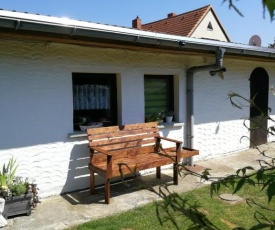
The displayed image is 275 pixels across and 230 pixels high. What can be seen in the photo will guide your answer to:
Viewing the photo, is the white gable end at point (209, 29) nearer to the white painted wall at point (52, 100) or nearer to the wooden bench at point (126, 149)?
the white painted wall at point (52, 100)

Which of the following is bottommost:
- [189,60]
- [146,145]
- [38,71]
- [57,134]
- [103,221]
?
[103,221]

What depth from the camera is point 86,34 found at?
4.16 metres

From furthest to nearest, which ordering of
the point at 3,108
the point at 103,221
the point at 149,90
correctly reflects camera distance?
the point at 149,90 < the point at 3,108 < the point at 103,221

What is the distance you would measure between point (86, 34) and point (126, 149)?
88.4 inches

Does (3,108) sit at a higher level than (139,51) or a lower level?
lower

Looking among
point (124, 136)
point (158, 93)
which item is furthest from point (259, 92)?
point (124, 136)

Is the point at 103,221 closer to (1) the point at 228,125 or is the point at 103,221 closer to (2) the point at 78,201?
(2) the point at 78,201

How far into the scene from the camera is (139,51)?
5.76m

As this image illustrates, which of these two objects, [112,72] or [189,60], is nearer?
[112,72]

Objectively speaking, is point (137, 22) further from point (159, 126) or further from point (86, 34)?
point (86, 34)

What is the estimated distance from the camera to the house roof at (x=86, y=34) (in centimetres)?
364

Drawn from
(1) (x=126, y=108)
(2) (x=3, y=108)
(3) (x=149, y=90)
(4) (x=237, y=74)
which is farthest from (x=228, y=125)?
(2) (x=3, y=108)

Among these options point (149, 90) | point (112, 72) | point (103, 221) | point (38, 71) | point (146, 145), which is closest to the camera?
point (103, 221)

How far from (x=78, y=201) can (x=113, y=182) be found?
105 cm
